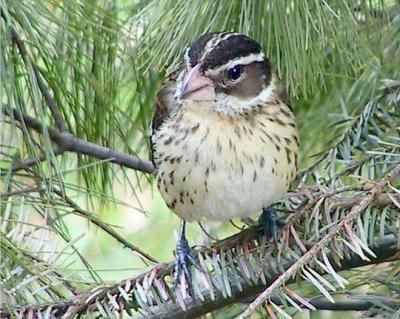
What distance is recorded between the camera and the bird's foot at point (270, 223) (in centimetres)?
136

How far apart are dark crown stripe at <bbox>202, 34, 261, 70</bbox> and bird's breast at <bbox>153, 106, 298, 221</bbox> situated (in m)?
0.10

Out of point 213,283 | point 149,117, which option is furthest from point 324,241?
point 149,117

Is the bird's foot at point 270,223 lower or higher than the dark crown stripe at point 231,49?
lower

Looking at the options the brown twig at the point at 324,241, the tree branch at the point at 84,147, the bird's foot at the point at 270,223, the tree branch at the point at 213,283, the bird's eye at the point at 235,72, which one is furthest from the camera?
the tree branch at the point at 84,147

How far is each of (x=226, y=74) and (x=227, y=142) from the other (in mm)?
94

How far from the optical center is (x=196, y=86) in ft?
4.68

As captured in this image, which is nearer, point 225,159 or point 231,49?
point 231,49

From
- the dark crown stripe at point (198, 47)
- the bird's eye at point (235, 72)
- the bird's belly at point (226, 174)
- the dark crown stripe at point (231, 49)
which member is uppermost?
the dark crown stripe at point (198, 47)

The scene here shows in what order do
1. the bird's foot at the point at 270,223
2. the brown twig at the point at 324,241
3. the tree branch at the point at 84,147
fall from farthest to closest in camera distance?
the tree branch at the point at 84,147 → the bird's foot at the point at 270,223 → the brown twig at the point at 324,241

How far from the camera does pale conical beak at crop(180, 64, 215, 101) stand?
1418 mm

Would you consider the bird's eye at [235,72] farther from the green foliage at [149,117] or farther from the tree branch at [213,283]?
the tree branch at [213,283]

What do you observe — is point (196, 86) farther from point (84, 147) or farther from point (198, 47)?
point (84, 147)

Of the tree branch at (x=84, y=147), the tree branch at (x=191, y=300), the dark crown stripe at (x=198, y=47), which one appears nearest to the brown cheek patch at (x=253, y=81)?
the dark crown stripe at (x=198, y=47)

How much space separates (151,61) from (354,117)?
341 mm
